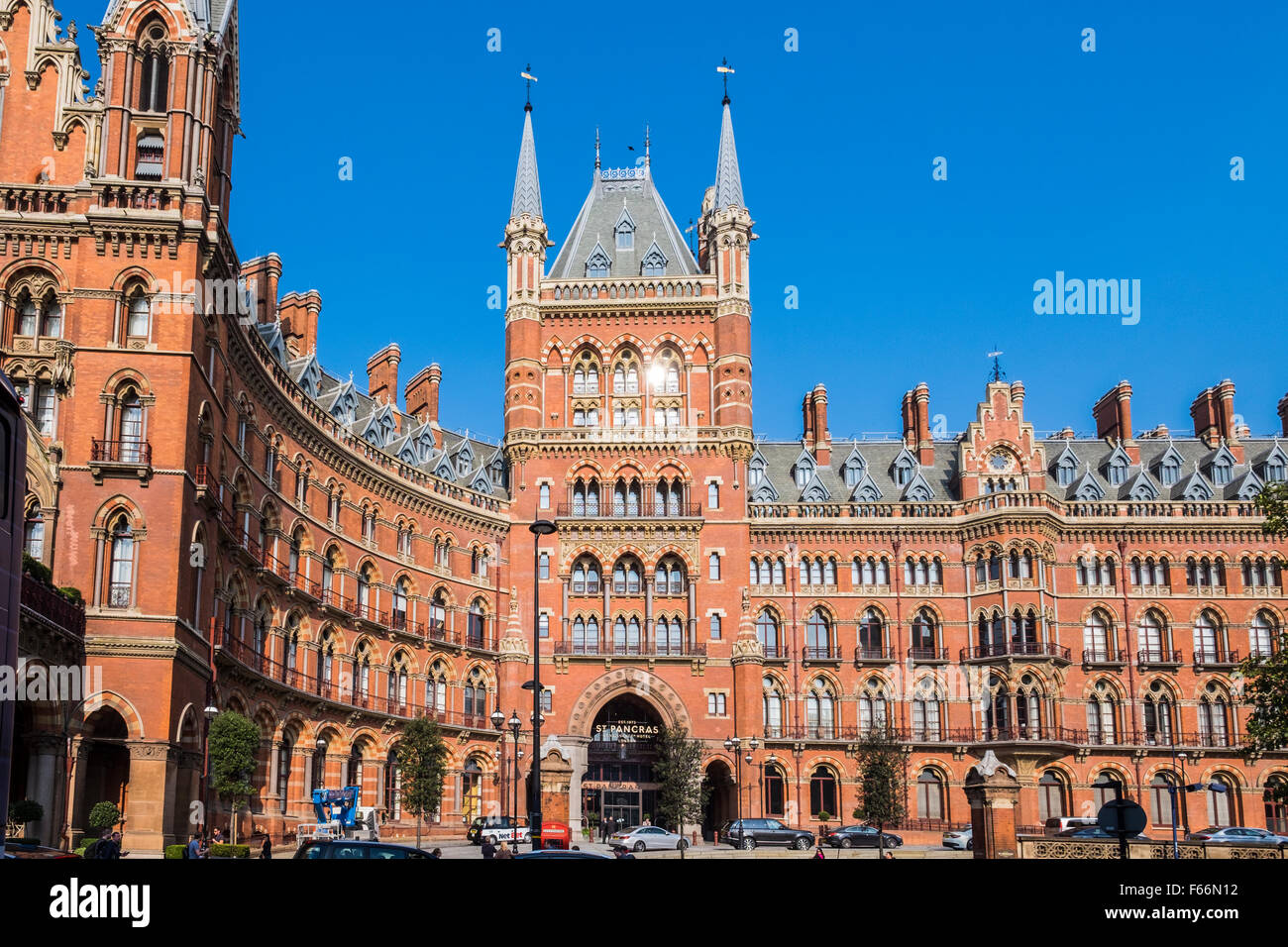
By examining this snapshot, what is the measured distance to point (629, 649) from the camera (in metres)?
70.2

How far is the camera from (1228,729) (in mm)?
70812

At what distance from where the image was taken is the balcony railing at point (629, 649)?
69.6 meters

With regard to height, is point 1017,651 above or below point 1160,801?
above

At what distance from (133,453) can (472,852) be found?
66.2 ft

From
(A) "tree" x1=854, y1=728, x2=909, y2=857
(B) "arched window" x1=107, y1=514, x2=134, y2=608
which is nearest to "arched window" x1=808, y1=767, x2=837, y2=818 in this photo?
(A) "tree" x1=854, y1=728, x2=909, y2=857

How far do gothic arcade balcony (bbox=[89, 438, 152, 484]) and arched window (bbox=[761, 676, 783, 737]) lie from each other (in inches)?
1633

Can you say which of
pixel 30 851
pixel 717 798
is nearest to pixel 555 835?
pixel 717 798

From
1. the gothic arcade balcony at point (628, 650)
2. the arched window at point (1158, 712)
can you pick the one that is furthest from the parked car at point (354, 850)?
the arched window at point (1158, 712)

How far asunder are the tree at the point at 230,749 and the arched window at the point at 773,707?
36389mm

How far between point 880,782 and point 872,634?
42.2 ft

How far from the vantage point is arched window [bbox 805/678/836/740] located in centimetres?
7150

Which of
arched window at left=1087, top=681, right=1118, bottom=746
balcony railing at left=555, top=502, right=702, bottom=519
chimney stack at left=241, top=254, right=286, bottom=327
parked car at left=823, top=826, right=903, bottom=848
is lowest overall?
parked car at left=823, top=826, right=903, bottom=848

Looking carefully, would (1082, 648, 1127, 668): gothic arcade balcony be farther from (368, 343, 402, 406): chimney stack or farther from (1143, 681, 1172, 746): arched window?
(368, 343, 402, 406): chimney stack

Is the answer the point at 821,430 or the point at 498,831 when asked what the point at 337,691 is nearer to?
the point at 498,831
